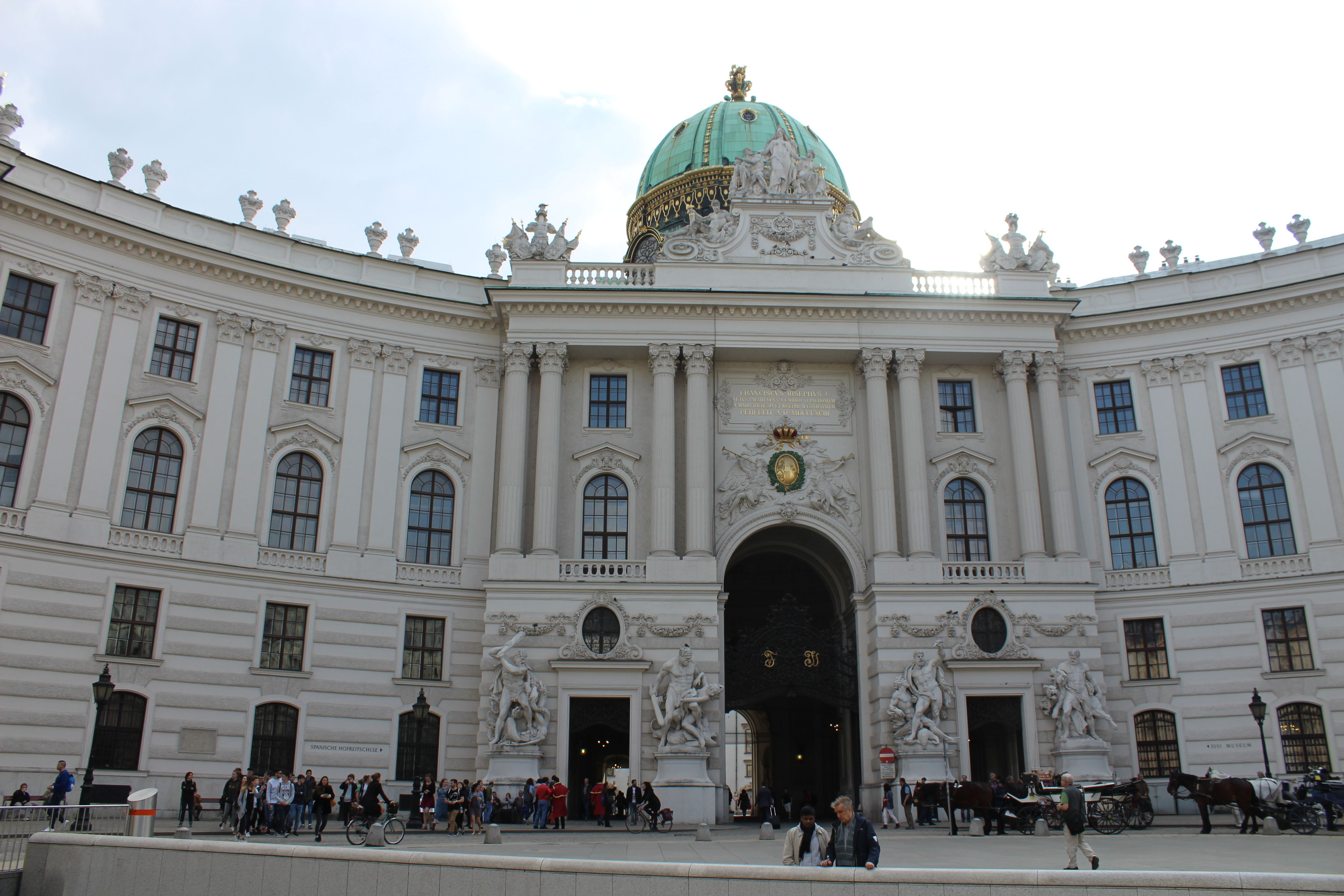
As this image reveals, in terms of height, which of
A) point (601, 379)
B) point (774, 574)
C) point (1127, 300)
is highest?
point (1127, 300)

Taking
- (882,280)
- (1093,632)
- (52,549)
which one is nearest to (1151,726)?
(1093,632)

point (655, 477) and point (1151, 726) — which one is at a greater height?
point (655, 477)

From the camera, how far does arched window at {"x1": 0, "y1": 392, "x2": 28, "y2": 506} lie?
29672 mm

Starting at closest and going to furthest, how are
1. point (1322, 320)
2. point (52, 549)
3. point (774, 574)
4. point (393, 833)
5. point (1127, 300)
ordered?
1. point (393, 833)
2. point (52, 549)
3. point (1322, 320)
4. point (1127, 300)
5. point (774, 574)

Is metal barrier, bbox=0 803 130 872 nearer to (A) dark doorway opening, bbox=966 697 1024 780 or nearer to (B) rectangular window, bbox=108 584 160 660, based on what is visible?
(B) rectangular window, bbox=108 584 160 660

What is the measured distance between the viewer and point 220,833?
85.9 feet

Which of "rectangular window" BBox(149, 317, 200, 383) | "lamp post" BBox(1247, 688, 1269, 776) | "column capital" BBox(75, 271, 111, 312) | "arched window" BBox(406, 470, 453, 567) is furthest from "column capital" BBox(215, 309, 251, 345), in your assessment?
"lamp post" BBox(1247, 688, 1269, 776)

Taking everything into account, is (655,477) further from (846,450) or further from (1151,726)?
(1151,726)

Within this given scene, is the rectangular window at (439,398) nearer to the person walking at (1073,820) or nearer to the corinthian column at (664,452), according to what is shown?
the corinthian column at (664,452)

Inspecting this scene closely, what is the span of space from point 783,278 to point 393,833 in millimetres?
23202

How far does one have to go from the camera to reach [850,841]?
13.9 meters

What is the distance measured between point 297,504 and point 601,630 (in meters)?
10.9

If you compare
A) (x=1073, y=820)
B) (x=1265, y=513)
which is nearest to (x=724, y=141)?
(x=1265, y=513)

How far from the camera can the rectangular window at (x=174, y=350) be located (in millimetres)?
33406
